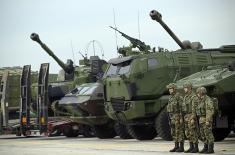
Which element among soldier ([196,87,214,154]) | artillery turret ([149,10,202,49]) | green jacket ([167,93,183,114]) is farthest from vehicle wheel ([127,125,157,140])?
soldier ([196,87,214,154])

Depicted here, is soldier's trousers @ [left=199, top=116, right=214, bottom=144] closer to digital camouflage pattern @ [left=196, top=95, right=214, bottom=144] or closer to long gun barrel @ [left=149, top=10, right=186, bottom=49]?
digital camouflage pattern @ [left=196, top=95, right=214, bottom=144]

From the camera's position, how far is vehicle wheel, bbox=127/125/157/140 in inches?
820

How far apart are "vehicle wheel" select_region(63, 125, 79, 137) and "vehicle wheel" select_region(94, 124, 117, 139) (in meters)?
2.54

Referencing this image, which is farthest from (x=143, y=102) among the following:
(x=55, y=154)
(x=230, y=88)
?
(x=55, y=154)

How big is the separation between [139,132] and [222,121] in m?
4.58

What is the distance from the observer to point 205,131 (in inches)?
530

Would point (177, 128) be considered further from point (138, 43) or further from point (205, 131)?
point (138, 43)

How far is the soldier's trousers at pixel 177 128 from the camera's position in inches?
561

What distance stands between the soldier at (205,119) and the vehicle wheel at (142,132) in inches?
285

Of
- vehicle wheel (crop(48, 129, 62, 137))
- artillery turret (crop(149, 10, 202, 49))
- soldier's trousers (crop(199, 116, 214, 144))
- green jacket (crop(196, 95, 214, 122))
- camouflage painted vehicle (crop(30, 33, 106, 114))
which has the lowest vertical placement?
vehicle wheel (crop(48, 129, 62, 137))

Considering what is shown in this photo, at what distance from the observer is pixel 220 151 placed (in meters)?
13.7

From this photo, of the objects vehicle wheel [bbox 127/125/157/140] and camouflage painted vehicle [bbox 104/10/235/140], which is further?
vehicle wheel [bbox 127/125/157/140]

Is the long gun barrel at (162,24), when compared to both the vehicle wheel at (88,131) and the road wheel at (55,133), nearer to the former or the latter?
the vehicle wheel at (88,131)

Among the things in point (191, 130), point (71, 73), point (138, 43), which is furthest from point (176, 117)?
point (71, 73)
